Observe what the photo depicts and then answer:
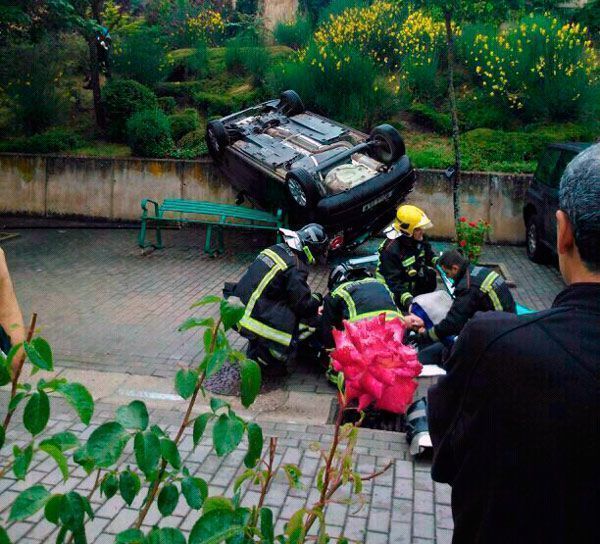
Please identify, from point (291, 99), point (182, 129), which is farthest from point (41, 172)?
point (291, 99)

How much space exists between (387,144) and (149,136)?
193 inches

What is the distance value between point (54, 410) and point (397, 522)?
2863 millimetres

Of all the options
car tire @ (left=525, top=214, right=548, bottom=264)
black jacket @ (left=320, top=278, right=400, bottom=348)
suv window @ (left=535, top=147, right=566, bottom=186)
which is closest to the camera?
black jacket @ (left=320, top=278, right=400, bottom=348)

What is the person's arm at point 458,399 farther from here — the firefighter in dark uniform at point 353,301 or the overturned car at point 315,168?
the overturned car at point 315,168

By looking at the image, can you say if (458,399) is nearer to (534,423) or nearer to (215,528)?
(534,423)

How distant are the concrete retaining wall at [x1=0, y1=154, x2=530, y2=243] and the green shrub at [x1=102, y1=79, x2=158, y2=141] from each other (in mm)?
1322

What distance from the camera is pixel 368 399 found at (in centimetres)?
224

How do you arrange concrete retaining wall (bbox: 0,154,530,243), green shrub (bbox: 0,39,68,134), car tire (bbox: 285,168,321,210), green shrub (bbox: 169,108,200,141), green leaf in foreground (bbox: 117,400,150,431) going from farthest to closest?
green shrub (bbox: 169,108,200,141)
green shrub (bbox: 0,39,68,134)
concrete retaining wall (bbox: 0,154,530,243)
car tire (bbox: 285,168,321,210)
green leaf in foreground (bbox: 117,400,150,431)

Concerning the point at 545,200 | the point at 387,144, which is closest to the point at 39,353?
the point at 387,144

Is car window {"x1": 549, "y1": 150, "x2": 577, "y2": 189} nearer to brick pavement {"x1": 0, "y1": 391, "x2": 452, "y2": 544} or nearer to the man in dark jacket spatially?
brick pavement {"x1": 0, "y1": 391, "x2": 452, "y2": 544}

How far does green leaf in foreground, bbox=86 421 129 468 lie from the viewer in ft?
5.14

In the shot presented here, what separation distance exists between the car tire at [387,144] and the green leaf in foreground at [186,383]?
28.9 ft

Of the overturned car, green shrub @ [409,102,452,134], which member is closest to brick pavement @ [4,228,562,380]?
the overturned car

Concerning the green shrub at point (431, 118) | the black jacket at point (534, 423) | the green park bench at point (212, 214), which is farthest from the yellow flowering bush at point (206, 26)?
the black jacket at point (534, 423)
